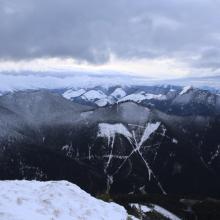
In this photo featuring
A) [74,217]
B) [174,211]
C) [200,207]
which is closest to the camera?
[74,217]

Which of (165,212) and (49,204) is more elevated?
(49,204)

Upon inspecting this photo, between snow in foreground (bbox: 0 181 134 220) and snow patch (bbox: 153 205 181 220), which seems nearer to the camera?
snow in foreground (bbox: 0 181 134 220)

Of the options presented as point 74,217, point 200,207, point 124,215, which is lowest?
point 200,207

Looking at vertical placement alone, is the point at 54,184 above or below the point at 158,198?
above

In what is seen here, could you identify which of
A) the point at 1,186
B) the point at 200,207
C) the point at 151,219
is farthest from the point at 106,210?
the point at 200,207

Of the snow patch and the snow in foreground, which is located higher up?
the snow in foreground

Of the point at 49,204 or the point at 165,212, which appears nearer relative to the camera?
the point at 49,204

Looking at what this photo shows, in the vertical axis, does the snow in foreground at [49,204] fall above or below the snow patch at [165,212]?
above

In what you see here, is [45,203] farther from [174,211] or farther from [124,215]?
[174,211]
